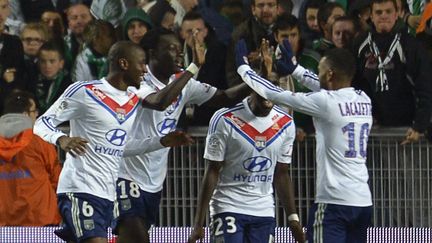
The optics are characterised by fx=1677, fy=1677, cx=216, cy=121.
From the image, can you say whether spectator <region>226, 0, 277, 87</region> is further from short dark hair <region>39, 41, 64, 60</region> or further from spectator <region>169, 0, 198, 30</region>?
short dark hair <region>39, 41, 64, 60</region>

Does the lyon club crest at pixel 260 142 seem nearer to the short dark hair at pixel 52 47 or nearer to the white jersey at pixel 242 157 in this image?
the white jersey at pixel 242 157

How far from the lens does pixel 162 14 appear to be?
17.5 meters

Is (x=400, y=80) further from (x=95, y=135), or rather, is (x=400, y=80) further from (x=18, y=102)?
(x=95, y=135)

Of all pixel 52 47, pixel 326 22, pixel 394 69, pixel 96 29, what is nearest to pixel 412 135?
pixel 394 69

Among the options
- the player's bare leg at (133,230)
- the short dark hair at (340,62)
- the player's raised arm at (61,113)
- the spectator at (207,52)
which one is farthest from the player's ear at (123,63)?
the spectator at (207,52)

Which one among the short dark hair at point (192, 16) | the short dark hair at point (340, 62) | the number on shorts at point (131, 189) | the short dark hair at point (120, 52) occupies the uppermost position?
the short dark hair at point (192, 16)

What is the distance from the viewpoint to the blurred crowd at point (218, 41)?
1683cm

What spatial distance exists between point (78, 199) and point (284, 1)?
450cm

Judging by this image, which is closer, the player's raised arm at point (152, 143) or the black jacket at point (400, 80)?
the player's raised arm at point (152, 143)

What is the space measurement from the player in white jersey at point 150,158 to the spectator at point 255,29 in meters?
2.30

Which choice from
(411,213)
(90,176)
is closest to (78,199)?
(90,176)

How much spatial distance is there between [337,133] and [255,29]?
11.6 ft

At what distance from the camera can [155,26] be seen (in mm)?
17375

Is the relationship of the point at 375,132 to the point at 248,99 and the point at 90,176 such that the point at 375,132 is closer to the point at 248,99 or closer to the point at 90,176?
the point at 248,99
